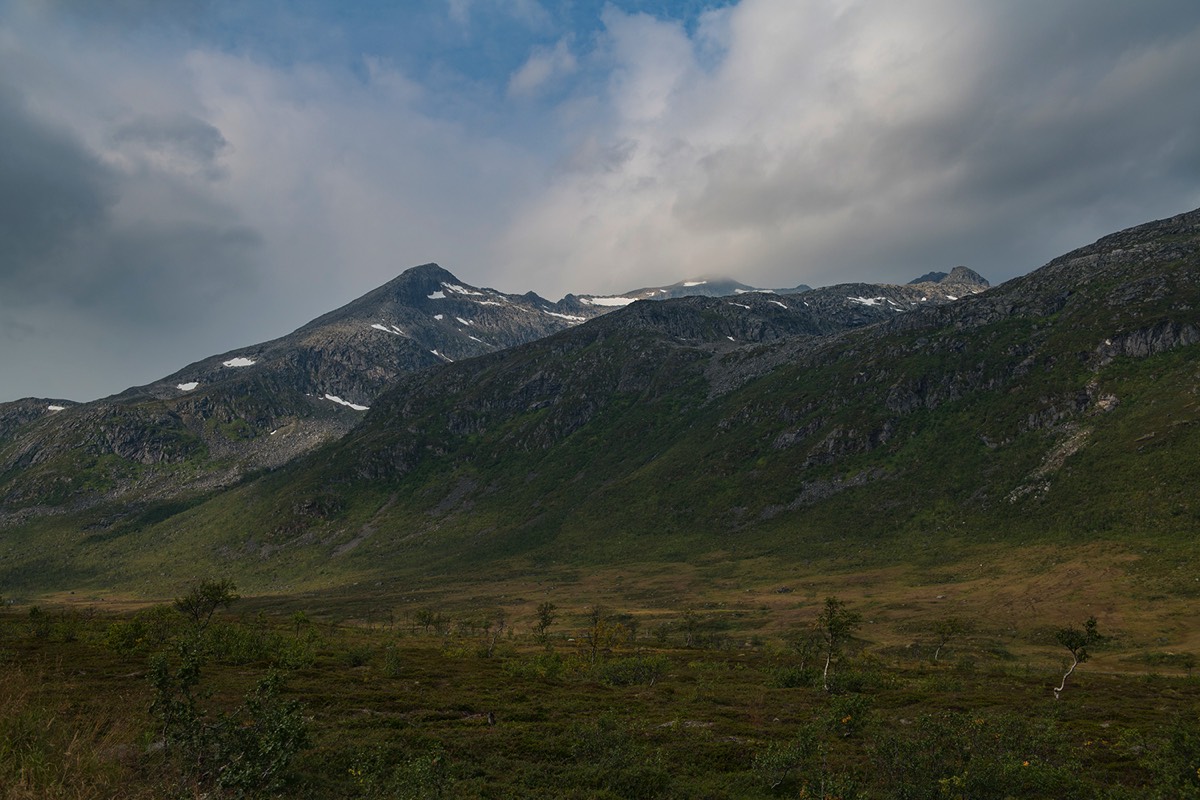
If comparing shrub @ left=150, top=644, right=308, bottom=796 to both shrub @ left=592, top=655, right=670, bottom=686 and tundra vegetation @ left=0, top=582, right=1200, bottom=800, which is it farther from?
shrub @ left=592, top=655, right=670, bottom=686

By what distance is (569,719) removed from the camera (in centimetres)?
4731

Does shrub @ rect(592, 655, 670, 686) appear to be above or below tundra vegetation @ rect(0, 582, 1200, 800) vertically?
below

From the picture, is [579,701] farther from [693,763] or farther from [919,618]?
[919,618]

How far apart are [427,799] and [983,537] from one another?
21416cm

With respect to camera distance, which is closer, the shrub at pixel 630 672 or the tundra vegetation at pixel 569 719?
the tundra vegetation at pixel 569 719

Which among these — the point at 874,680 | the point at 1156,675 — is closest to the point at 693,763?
the point at 874,680

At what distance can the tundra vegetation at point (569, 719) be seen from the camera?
61.9ft

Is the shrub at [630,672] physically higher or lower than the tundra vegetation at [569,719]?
lower

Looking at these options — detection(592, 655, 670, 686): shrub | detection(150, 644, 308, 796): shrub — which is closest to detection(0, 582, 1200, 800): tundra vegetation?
detection(150, 644, 308, 796): shrub

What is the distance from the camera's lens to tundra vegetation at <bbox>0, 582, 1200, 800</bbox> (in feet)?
61.9

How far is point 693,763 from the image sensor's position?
119 ft

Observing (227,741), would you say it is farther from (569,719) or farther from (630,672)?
(630,672)

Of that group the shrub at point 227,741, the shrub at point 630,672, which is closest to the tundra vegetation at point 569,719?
the shrub at point 227,741

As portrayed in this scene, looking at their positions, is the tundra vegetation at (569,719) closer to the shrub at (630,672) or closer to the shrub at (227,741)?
the shrub at (227,741)
